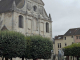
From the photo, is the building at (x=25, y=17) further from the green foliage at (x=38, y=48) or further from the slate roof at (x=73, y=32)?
the slate roof at (x=73, y=32)

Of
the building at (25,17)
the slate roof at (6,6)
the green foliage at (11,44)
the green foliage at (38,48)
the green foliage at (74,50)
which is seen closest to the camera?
the green foliage at (11,44)

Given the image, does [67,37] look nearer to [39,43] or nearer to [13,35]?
[39,43]

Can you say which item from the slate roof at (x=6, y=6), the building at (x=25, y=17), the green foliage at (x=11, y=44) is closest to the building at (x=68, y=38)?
the building at (x=25, y=17)

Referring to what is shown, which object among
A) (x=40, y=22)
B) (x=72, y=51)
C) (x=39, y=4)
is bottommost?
(x=72, y=51)

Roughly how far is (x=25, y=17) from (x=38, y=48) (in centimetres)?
1428

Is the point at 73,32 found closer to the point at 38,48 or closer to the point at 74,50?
the point at 74,50

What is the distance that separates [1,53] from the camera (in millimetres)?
25359

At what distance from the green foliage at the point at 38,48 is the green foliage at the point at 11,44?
91.2 inches

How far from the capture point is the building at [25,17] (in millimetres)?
39750

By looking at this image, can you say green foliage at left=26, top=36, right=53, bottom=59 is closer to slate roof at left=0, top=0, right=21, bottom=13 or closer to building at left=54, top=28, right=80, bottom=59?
slate roof at left=0, top=0, right=21, bottom=13

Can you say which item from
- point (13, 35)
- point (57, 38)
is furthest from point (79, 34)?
point (13, 35)

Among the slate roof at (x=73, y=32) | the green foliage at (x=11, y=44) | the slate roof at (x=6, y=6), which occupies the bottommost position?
the green foliage at (x=11, y=44)

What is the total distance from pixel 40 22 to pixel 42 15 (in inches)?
98.8

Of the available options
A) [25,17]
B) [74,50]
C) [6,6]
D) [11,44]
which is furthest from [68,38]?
[11,44]
